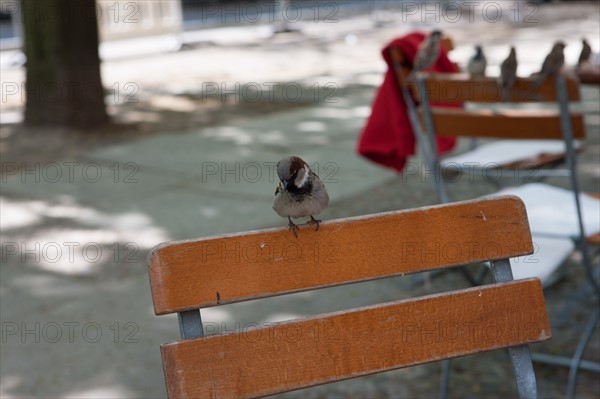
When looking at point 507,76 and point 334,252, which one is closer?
point 334,252

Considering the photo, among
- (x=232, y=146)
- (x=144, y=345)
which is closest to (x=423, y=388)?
(x=144, y=345)

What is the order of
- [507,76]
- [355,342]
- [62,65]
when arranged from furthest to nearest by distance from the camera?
[62,65] < [507,76] < [355,342]

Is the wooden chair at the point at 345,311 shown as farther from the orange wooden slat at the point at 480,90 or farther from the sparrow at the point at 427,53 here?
the sparrow at the point at 427,53

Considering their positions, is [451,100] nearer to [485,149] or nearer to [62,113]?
[485,149]

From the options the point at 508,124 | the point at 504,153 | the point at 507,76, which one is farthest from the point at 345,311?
the point at 504,153

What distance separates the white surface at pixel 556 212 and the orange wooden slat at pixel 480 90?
45cm

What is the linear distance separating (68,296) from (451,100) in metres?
→ 2.47

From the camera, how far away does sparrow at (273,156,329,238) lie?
2801 mm

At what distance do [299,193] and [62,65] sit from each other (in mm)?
7998

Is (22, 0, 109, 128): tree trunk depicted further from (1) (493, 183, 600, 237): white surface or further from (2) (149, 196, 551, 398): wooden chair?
(2) (149, 196, 551, 398): wooden chair

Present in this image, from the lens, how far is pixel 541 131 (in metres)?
4.00

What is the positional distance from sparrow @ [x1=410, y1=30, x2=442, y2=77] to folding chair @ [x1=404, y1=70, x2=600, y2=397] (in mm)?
493

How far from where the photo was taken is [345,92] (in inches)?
476

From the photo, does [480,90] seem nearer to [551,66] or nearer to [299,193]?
[551,66]
